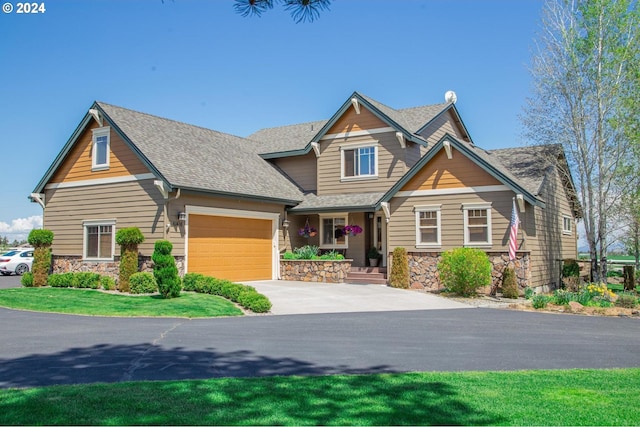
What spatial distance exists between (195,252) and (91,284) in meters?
3.84

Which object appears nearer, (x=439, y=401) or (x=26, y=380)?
(x=439, y=401)

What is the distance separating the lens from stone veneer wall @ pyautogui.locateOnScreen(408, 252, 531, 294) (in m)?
18.2

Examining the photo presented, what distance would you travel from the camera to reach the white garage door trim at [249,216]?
1881cm

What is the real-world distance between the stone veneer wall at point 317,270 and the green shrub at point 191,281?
229 inches

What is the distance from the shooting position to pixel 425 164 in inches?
798

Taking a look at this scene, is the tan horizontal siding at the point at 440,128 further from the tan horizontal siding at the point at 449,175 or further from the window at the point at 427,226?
the window at the point at 427,226

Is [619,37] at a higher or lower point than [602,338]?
higher

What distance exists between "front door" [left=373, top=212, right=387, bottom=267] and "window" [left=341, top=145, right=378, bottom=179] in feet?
6.32

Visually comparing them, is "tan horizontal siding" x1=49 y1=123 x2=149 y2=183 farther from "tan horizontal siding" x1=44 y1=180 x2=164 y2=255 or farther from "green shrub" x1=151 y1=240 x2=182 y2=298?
"green shrub" x1=151 y1=240 x2=182 y2=298

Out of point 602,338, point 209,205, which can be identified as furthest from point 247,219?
point 602,338

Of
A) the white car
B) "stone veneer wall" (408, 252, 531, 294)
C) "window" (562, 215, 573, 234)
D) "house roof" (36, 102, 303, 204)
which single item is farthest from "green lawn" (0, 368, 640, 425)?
the white car

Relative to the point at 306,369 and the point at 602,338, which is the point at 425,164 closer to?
the point at 602,338

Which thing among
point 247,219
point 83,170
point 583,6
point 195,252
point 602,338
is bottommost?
point 602,338

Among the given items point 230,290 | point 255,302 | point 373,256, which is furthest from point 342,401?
point 373,256
